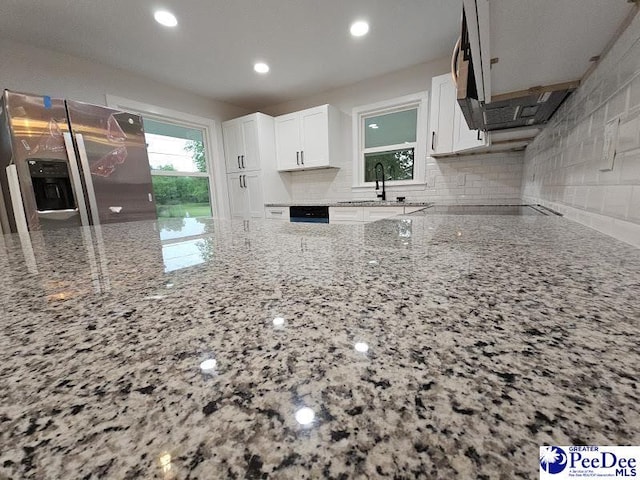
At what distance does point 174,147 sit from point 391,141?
8.82 ft

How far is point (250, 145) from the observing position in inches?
138

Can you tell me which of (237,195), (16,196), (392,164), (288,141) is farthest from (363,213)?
(16,196)

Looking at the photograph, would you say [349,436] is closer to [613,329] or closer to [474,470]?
[474,470]

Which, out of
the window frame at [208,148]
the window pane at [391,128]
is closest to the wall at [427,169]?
the window pane at [391,128]

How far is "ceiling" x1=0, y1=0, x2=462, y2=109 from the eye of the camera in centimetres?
184

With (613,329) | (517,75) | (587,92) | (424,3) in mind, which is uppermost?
(424,3)

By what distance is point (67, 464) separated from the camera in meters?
0.13

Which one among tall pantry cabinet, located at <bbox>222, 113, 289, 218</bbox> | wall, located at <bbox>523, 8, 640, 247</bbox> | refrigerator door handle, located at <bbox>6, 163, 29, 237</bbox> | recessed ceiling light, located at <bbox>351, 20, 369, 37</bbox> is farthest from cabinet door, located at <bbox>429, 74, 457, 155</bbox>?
refrigerator door handle, located at <bbox>6, 163, 29, 237</bbox>

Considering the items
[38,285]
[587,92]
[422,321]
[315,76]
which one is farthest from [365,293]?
[315,76]

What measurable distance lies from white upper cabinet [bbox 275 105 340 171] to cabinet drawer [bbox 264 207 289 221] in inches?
22.9

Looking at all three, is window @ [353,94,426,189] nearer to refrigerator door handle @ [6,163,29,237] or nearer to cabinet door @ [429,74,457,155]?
cabinet door @ [429,74,457,155]

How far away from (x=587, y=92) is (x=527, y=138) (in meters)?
1.25

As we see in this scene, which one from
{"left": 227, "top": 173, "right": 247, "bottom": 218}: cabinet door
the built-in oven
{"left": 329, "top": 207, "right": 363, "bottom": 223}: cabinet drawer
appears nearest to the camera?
{"left": 329, "top": 207, "right": 363, "bottom": 223}: cabinet drawer
